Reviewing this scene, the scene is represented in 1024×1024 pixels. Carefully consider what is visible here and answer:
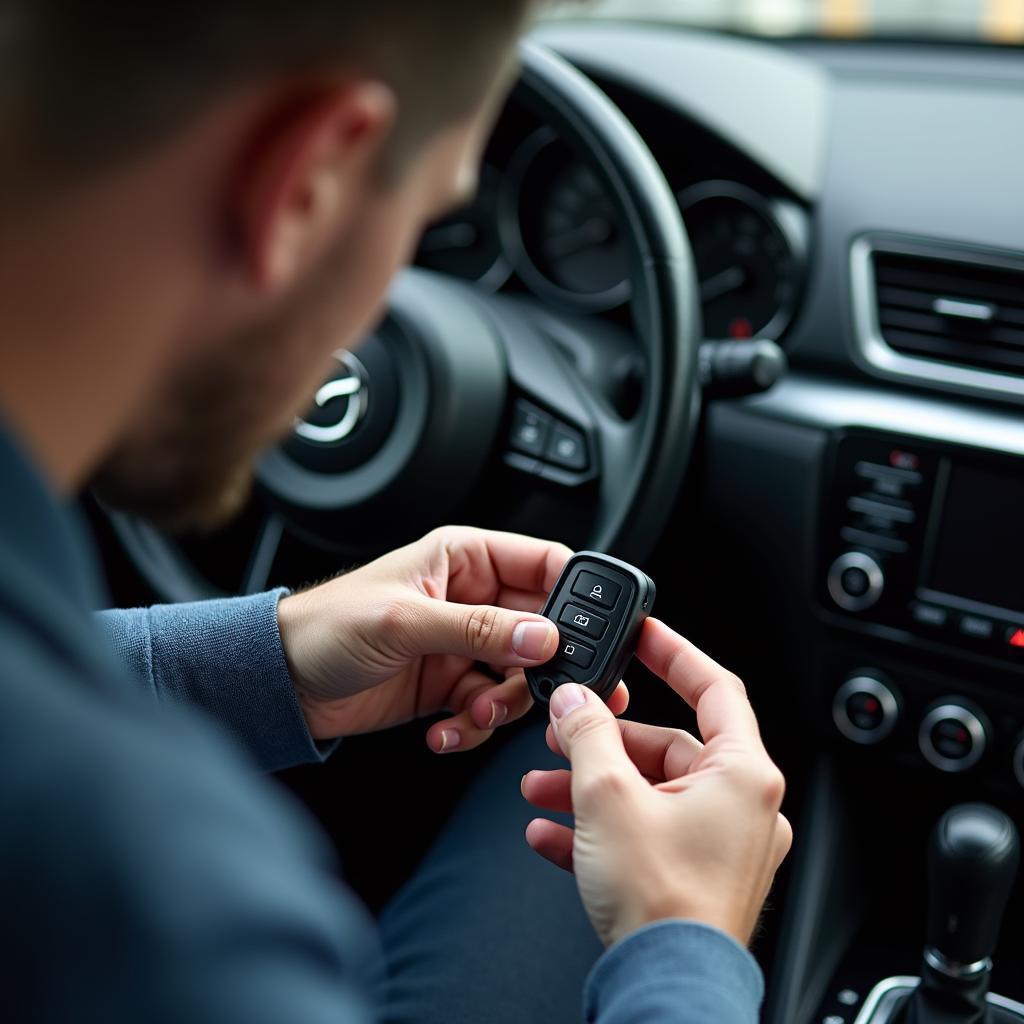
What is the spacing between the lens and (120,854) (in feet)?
1.50

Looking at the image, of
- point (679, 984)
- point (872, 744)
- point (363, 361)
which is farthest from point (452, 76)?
point (872, 744)

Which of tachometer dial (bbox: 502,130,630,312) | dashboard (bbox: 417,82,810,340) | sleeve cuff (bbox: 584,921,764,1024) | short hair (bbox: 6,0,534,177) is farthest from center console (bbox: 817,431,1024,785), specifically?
short hair (bbox: 6,0,534,177)

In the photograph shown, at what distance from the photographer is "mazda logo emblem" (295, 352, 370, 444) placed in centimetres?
144

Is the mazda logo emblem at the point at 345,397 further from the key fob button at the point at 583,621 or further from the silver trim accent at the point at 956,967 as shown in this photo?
the silver trim accent at the point at 956,967

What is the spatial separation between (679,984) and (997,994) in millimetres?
956

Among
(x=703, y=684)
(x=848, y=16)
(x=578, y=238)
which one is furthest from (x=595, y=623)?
(x=848, y=16)

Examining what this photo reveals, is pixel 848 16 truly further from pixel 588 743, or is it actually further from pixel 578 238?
pixel 588 743

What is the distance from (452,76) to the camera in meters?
0.63

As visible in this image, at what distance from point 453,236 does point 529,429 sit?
1.39 feet

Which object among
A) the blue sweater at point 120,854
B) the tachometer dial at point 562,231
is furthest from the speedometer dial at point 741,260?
the blue sweater at point 120,854

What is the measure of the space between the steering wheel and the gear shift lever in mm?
454

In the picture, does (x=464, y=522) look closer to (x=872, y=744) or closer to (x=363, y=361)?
(x=363, y=361)

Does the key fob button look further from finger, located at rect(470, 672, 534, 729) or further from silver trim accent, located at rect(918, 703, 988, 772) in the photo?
silver trim accent, located at rect(918, 703, 988, 772)

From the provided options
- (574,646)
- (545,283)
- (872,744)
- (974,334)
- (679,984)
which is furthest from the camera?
(545,283)
